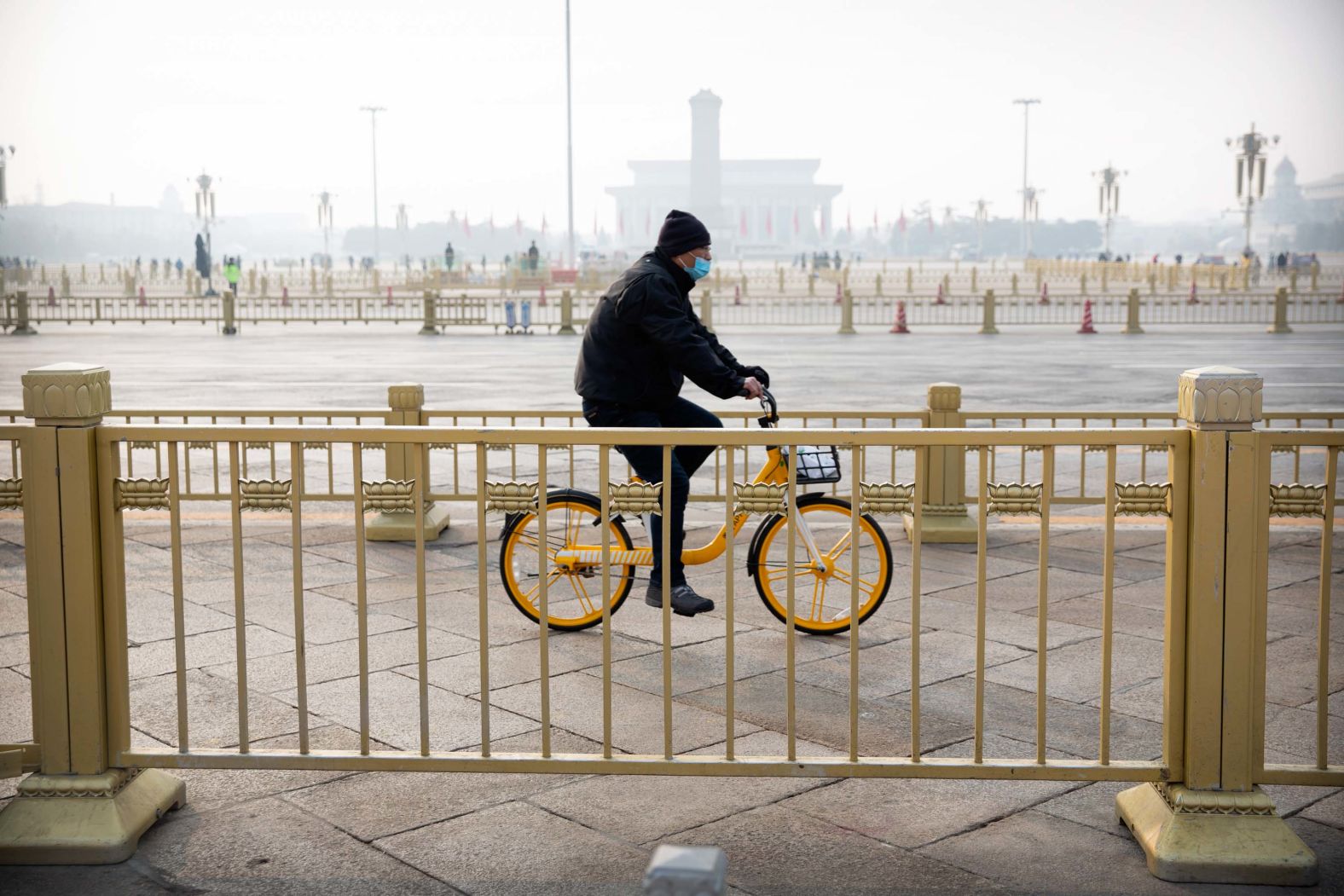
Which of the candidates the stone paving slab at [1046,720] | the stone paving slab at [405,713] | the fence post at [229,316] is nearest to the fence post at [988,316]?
the fence post at [229,316]

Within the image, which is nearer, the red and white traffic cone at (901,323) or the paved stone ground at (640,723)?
the paved stone ground at (640,723)

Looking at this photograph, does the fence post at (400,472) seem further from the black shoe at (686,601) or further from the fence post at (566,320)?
the fence post at (566,320)

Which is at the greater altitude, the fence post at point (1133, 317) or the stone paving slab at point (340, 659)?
the fence post at point (1133, 317)

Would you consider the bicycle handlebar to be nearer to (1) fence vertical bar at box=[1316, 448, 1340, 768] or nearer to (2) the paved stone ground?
(2) the paved stone ground

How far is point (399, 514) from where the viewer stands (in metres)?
8.59

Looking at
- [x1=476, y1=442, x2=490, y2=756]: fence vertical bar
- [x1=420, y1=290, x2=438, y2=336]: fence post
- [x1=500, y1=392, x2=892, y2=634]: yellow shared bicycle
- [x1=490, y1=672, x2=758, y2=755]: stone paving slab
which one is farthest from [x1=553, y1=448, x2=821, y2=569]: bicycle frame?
[x1=420, y1=290, x2=438, y2=336]: fence post

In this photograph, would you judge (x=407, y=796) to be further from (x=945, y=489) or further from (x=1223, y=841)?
(x=945, y=489)

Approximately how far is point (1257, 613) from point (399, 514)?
18.8ft

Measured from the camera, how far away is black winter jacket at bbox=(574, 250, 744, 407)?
590 cm

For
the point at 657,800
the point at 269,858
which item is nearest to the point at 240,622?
the point at 269,858

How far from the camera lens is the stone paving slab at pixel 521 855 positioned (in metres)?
3.76

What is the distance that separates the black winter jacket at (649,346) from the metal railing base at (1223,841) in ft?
8.75

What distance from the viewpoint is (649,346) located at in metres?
6.10

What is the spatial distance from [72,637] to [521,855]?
1.40m
